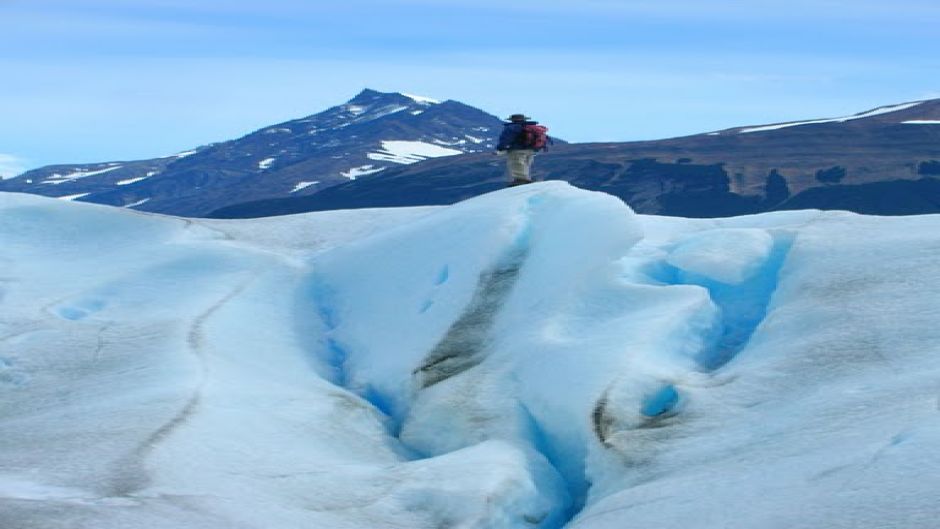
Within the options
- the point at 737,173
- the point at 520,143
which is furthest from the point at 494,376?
the point at 737,173

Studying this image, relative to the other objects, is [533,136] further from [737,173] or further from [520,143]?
[737,173]

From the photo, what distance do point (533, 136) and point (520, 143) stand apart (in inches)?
15.0

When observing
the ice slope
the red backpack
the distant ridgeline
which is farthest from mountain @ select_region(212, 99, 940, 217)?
the ice slope

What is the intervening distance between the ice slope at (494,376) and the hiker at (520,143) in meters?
6.46

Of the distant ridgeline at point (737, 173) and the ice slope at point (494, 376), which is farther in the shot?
the distant ridgeline at point (737, 173)

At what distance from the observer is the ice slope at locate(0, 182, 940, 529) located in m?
12.6

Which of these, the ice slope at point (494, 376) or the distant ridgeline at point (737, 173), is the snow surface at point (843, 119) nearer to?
the distant ridgeline at point (737, 173)

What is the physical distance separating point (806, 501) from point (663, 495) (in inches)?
69.0

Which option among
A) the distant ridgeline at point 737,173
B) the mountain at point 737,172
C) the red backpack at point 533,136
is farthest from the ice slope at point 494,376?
the mountain at point 737,172

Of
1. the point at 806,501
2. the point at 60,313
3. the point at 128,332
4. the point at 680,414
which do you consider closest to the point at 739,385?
the point at 680,414

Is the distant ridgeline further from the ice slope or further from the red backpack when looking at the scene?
the ice slope

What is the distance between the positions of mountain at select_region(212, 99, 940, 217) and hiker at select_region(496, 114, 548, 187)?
89.6 m

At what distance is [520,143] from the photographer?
29703 millimetres

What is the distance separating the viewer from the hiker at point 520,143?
29703mm
